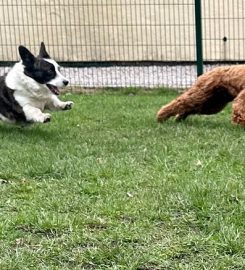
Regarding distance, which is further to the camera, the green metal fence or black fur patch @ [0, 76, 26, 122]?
the green metal fence

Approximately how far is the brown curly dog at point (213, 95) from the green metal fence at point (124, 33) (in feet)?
16.0

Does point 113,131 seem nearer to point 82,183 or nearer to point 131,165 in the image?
point 131,165

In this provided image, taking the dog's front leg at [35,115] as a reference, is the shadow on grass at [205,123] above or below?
below

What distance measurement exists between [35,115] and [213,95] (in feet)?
6.73

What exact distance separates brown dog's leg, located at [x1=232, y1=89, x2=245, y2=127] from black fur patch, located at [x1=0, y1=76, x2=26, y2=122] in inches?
90.0

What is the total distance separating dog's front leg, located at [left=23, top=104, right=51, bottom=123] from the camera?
7.51 metres

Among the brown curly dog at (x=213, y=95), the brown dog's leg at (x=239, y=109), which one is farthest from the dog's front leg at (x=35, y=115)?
the brown dog's leg at (x=239, y=109)

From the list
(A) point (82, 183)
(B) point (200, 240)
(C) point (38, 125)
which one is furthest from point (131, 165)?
(C) point (38, 125)

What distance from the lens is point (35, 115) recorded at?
298 inches

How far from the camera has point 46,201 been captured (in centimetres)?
480

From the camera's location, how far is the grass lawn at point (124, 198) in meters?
3.79

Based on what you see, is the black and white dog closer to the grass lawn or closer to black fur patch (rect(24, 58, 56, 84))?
black fur patch (rect(24, 58, 56, 84))

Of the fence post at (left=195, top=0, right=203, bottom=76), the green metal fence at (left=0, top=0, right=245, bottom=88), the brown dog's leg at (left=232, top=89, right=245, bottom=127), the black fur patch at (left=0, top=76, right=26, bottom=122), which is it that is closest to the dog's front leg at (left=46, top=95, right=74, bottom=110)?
the black fur patch at (left=0, top=76, right=26, bottom=122)

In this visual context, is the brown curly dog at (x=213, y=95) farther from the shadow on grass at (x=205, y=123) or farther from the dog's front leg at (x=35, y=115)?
the dog's front leg at (x=35, y=115)
